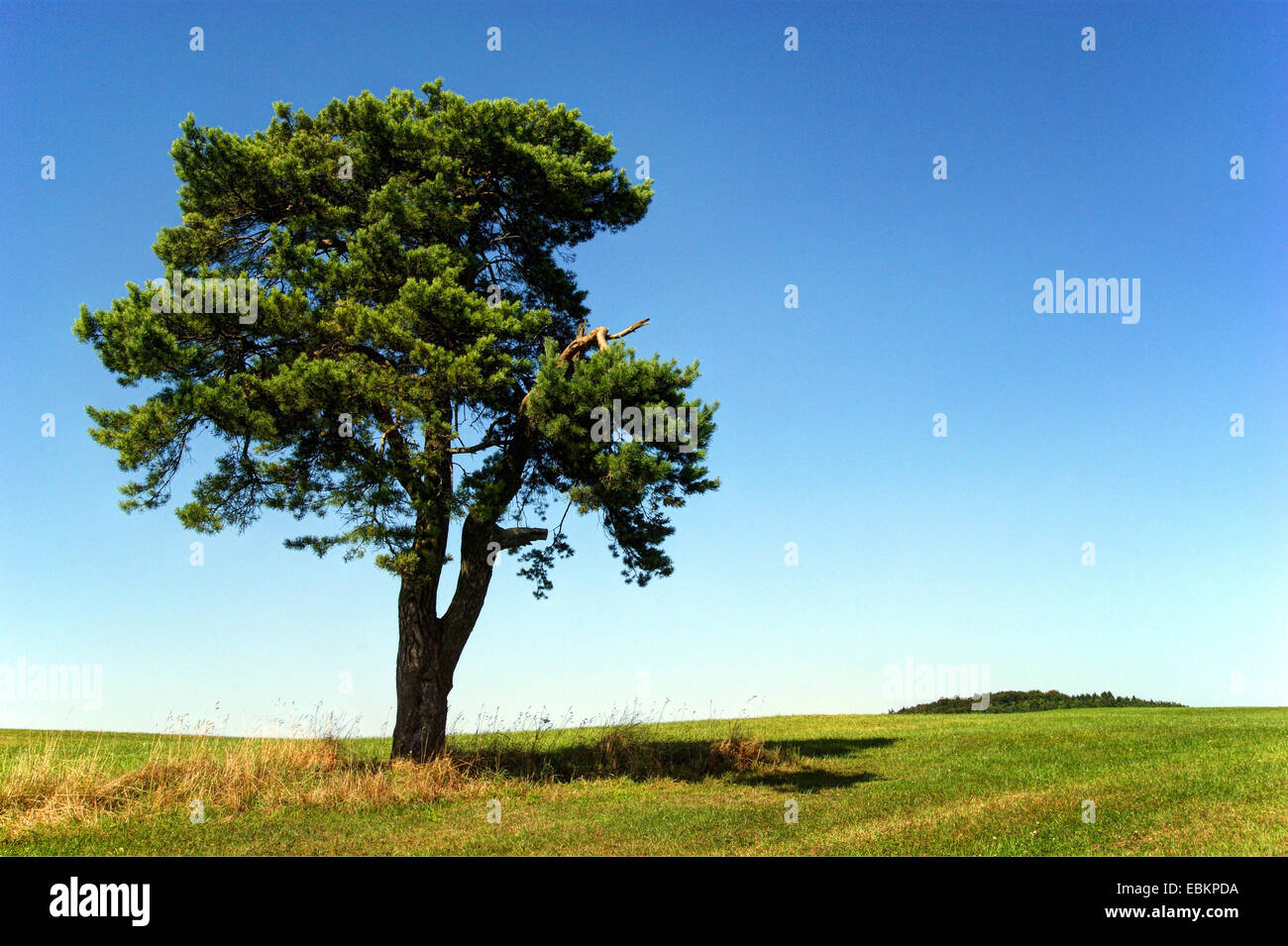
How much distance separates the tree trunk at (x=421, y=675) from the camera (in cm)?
1599

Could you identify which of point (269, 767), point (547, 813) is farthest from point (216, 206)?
point (547, 813)

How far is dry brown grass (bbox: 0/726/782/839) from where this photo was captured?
1234 cm

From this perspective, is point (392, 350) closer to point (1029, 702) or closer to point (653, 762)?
point (653, 762)

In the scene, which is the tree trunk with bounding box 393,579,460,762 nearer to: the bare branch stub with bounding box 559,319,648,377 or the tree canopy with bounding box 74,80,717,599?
the tree canopy with bounding box 74,80,717,599

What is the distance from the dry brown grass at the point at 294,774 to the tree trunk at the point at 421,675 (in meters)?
0.56


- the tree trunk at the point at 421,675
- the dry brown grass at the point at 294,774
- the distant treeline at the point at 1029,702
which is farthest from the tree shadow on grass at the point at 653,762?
the distant treeline at the point at 1029,702

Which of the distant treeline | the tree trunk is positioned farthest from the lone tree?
the distant treeline

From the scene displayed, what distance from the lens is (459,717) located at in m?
17.0

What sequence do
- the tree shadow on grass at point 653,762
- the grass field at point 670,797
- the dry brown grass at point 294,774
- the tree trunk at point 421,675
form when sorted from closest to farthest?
the grass field at point 670,797, the dry brown grass at point 294,774, the tree shadow on grass at point 653,762, the tree trunk at point 421,675

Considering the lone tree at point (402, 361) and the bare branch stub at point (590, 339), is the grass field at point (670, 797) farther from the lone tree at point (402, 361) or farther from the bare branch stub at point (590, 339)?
the bare branch stub at point (590, 339)

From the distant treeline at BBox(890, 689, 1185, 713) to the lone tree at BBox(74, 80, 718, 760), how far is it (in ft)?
67.4

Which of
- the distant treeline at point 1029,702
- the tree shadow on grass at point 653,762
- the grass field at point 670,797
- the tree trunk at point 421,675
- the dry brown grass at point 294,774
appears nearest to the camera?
the grass field at point 670,797

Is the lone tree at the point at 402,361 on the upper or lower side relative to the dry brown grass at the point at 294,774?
upper
